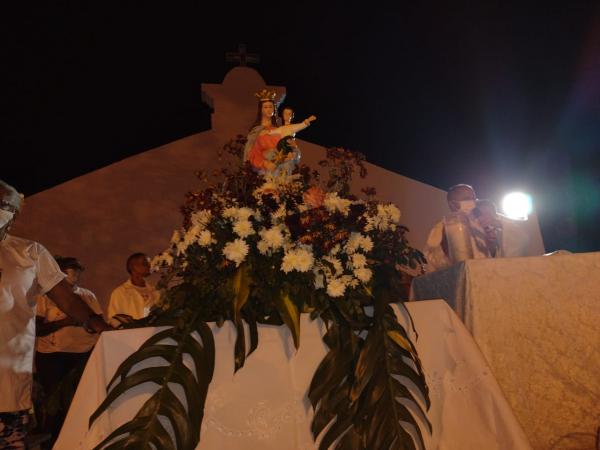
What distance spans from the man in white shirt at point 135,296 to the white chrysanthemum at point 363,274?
2.64 metres

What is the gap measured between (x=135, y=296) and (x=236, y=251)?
109 inches

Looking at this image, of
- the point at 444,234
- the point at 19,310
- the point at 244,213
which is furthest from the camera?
the point at 444,234

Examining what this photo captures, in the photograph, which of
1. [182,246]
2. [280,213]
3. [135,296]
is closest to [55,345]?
[135,296]

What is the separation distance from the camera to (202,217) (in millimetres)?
2189

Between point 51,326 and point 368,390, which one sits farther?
point 51,326

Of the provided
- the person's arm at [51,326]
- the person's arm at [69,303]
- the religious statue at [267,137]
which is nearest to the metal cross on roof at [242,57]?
the religious statue at [267,137]

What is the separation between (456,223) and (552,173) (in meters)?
4.61

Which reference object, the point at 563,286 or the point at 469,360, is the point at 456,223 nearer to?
the point at 563,286

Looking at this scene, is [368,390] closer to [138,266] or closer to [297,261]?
[297,261]

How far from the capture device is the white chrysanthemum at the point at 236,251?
2012mm

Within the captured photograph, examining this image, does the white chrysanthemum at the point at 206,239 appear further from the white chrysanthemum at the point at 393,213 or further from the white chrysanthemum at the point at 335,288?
the white chrysanthemum at the point at 393,213

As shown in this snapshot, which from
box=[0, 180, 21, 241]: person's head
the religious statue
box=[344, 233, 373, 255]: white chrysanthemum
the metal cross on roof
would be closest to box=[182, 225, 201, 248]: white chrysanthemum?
box=[344, 233, 373, 255]: white chrysanthemum

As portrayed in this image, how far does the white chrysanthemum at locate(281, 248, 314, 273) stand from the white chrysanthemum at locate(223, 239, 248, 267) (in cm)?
15

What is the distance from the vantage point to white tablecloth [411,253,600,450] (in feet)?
7.38
